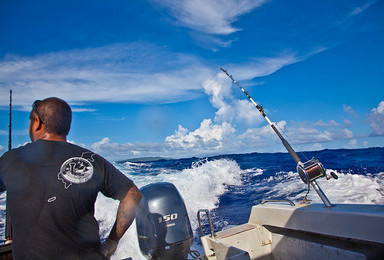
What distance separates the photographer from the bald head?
1293 millimetres

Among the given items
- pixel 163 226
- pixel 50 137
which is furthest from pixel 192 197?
pixel 50 137

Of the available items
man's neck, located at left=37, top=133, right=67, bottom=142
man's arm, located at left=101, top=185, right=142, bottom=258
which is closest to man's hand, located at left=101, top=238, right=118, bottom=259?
man's arm, located at left=101, top=185, right=142, bottom=258

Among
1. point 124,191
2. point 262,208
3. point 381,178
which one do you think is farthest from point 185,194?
point 124,191

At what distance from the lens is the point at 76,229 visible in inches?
45.3

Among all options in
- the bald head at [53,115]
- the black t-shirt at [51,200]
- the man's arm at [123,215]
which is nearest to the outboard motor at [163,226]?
the man's arm at [123,215]

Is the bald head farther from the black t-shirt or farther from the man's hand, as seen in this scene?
the man's hand

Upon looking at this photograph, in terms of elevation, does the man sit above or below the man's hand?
above

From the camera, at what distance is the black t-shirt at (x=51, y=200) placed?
1085 millimetres

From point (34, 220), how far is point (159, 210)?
1.48 meters

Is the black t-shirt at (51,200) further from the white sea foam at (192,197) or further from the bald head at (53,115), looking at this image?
the white sea foam at (192,197)

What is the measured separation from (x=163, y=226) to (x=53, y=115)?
1.55 m

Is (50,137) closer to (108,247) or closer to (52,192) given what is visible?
(52,192)

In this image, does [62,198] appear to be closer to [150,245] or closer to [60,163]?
[60,163]

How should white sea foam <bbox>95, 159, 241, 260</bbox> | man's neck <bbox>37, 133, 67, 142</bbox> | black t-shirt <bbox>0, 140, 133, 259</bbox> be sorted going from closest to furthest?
black t-shirt <bbox>0, 140, 133, 259</bbox>, man's neck <bbox>37, 133, 67, 142</bbox>, white sea foam <bbox>95, 159, 241, 260</bbox>
